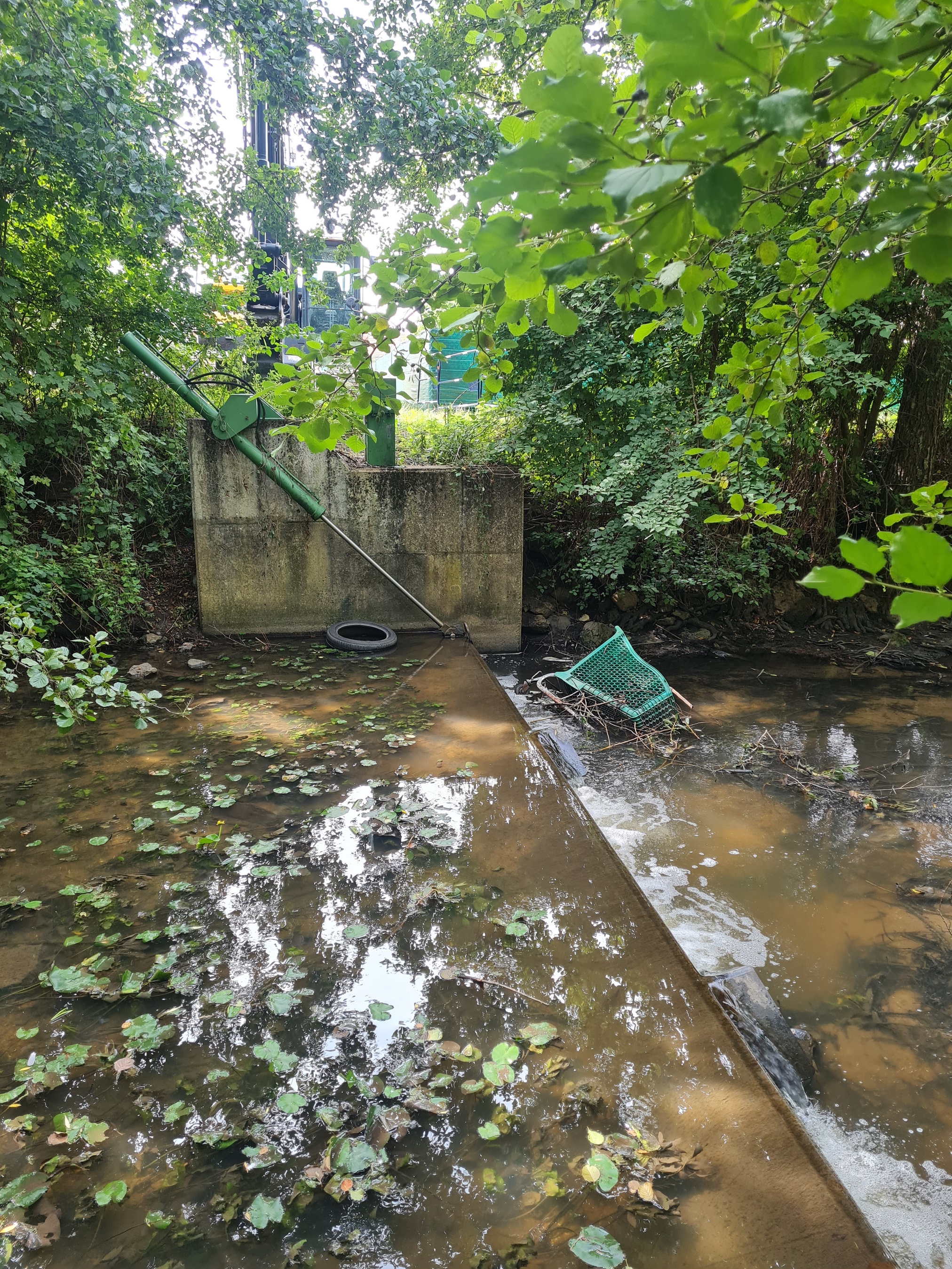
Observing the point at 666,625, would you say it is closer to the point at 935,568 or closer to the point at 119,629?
the point at 119,629

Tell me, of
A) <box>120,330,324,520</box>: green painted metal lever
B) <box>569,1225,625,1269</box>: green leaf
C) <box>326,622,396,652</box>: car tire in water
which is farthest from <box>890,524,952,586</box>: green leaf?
<box>326,622,396,652</box>: car tire in water

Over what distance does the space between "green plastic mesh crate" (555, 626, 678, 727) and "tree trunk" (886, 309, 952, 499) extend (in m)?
5.14

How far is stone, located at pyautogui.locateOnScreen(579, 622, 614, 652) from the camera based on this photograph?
7.92m

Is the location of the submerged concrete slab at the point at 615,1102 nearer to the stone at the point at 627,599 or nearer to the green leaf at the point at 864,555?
the green leaf at the point at 864,555

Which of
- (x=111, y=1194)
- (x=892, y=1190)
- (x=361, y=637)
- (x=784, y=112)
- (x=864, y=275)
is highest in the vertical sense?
(x=784, y=112)

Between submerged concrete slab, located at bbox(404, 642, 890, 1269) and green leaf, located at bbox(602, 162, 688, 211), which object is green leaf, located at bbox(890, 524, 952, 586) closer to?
green leaf, located at bbox(602, 162, 688, 211)

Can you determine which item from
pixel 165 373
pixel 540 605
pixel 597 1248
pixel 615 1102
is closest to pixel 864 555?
pixel 597 1248

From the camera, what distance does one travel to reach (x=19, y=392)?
5.16 m

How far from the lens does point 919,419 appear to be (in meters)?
8.40

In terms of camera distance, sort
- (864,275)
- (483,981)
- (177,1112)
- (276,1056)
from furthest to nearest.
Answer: (483,981) < (276,1056) < (177,1112) < (864,275)

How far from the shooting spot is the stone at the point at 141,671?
538cm

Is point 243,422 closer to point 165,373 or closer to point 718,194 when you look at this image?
point 165,373

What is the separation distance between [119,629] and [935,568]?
6.60m

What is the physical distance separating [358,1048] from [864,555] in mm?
2054
